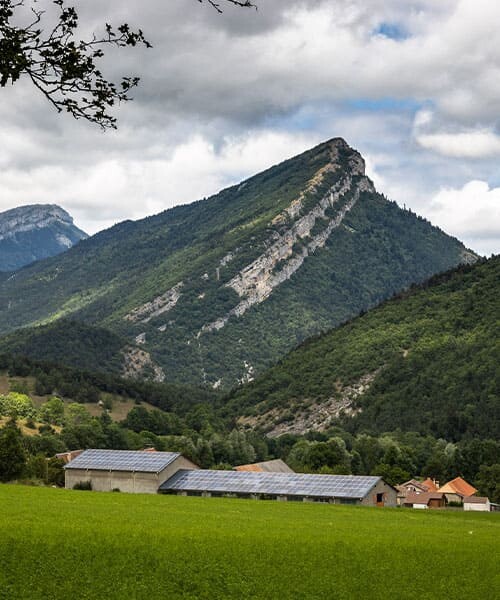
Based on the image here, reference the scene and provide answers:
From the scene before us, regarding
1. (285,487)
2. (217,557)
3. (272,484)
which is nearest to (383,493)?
(285,487)

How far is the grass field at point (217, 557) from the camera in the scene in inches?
1102

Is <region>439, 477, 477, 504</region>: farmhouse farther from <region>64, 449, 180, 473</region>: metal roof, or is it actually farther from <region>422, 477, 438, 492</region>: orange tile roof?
<region>64, 449, 180, 473</region>: metal roof

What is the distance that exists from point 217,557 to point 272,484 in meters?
56.5

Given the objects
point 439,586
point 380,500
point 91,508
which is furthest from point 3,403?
point 439,586

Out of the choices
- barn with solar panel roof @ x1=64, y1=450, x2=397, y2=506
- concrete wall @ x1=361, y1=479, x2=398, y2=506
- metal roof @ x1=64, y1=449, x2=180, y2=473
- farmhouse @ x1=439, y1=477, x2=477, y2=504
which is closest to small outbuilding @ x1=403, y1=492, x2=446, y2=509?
farmhouse @ x1=439, y1=477, x2=477, y2=504

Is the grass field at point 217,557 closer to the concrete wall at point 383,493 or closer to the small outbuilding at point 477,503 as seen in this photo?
the concrete wall at point 383,493

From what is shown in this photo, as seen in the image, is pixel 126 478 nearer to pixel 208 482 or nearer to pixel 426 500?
pixel 208 482

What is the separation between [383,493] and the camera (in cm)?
8906

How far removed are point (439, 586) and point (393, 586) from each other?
2138 mm

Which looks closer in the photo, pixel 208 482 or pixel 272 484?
pixel 272 484

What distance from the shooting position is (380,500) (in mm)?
88375

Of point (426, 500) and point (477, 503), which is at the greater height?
point (426, 500)

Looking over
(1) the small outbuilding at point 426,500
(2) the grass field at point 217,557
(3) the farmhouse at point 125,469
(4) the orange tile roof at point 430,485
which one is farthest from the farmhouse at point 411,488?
(2) the grass field at point 217,557

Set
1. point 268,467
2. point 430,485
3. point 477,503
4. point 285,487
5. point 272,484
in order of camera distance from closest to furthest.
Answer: point 285,487 → point 272,484 → point 477,503 → point 268,467 → point 430,485
